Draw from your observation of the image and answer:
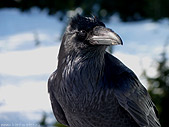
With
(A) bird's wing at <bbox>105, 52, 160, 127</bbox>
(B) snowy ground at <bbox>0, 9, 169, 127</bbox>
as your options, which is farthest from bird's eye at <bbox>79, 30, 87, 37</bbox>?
(B) snowy ground at <bbox>0, 9, 169, 127</bbox>

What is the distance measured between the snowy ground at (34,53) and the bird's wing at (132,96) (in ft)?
7.67

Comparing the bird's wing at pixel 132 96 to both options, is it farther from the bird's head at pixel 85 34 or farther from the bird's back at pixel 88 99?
the bird's head at pixel 85 34

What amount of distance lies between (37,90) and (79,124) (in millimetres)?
3038

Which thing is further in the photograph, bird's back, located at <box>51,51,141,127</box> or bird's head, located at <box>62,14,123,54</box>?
bird's back, located at <box>51,51,141,127</box>

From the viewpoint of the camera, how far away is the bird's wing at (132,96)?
299cm

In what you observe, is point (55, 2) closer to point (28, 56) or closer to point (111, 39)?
point (28, 56)

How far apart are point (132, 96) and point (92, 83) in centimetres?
42

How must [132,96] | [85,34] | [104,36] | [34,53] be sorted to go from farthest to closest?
[34,53]
[132,96]
[85,34]
[104,36]

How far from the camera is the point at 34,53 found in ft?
24.0

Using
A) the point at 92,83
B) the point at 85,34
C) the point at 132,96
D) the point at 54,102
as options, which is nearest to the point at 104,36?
the point at 85,34

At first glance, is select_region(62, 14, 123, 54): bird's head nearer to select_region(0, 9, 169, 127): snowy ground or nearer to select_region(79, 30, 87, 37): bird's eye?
select_region(79, 30, 87, 37): bird's eye

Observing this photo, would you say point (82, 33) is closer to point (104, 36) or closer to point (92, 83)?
point (104, 36)

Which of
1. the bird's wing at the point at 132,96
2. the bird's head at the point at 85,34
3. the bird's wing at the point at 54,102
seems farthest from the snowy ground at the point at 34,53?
the bird's head at the point at 85,34

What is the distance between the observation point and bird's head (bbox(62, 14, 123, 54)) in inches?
104
